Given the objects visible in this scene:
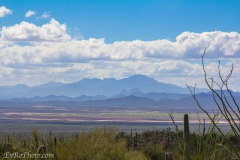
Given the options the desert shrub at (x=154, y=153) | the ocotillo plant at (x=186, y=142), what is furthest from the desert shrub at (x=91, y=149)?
Result: the desert shrub at (x=154, y=153)

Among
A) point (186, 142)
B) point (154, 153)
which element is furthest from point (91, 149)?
point (154, 153)

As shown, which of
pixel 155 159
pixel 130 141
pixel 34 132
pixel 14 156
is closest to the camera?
pixel 34 132

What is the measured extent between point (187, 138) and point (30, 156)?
18.5 ft

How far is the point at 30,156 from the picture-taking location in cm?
1232

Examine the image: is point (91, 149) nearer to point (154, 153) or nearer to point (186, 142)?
point (186, 142)

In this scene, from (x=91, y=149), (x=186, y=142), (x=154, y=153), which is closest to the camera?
(x=186, y=142)

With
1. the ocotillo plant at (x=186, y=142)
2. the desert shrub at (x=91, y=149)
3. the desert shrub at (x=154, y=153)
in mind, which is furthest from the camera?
the desert shrub at (x=154, y=153)

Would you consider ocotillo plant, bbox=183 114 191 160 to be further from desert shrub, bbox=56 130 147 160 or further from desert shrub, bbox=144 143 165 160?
desert shrub, bbox=144 143 165 160

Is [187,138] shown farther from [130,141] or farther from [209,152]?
[130,141]

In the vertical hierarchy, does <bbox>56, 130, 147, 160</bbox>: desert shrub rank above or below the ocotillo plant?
below

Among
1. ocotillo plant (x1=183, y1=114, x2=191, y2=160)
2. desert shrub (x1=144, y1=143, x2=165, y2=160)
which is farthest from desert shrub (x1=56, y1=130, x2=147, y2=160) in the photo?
desert shrub (x1=144, y1=143, x2=165, y2=160)

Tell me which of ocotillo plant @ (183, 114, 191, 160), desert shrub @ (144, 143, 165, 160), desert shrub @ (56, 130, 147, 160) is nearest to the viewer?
ocotillo plant @ (183, 114, 191, 160)

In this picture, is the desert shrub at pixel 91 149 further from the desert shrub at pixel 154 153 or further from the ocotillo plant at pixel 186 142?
the desert shrub at pixel 154 153

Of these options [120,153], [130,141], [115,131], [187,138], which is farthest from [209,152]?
[130,141]
